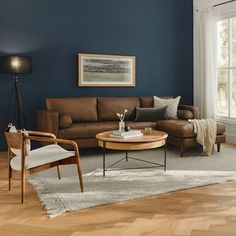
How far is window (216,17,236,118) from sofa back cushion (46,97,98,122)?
95.4 inches

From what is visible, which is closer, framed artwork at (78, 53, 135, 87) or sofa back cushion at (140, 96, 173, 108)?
framed artwork at (78, 53, 135, 87)

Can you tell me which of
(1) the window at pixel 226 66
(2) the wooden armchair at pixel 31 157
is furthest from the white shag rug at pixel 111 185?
(1) the window at pixel 226 66

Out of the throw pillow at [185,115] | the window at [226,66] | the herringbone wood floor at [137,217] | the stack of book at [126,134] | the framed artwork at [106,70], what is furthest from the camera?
the window at [226,66]

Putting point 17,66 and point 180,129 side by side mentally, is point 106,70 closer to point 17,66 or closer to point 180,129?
point 17,66

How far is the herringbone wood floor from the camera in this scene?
2291 millimetres

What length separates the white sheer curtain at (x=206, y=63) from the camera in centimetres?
604

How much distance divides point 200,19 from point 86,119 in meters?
2.98

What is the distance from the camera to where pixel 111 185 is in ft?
10.9

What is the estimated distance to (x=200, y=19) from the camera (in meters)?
6.24

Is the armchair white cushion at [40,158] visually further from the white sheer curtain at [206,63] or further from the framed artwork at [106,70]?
the white sheer curtain at [206,63]

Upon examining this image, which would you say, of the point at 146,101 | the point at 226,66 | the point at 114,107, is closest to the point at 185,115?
the point at 146,101

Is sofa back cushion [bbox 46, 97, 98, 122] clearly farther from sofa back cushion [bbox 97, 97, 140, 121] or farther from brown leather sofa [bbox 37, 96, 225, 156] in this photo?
sofa back cushion [bbox 97, 97, 140, 121]

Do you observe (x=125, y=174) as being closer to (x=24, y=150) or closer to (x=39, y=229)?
(x=24, y=150)

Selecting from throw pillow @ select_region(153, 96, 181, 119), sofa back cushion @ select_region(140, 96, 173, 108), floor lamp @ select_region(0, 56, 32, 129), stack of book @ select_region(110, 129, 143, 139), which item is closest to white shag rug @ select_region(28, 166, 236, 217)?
stack of book @ select_region(110, 129, 143, 139)
